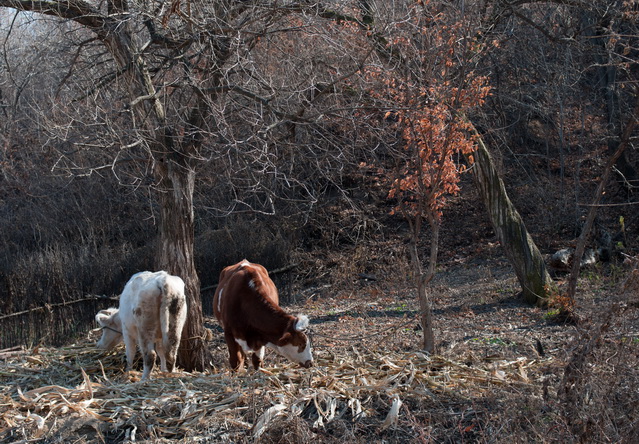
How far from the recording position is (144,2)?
7773 mm

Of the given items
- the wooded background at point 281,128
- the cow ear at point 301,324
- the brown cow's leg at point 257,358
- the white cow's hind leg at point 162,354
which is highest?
the wooded background at point 281,128

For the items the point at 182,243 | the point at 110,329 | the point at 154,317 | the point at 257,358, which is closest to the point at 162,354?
the point at 154,317

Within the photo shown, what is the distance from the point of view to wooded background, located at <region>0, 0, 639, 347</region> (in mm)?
8422

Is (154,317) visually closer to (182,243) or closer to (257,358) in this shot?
(182,243)

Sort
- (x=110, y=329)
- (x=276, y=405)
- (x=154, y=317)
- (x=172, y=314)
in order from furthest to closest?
1. (x=110, y=329)
2. (x=154, y=317)
3. (x=172, y=314)
4. (x=276, y=405)

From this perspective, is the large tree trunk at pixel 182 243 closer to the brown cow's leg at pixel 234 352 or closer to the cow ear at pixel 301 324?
the brown cow's leg at pixel 234 352

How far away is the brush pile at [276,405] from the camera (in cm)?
550

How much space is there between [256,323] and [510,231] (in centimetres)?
541

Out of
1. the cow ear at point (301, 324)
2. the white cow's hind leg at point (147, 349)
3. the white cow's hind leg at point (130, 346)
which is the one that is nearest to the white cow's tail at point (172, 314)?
the white cow's hind leg at point (147, 349)

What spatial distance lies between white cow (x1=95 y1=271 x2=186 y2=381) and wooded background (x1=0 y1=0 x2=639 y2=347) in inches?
24.5

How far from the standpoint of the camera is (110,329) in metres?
9.08

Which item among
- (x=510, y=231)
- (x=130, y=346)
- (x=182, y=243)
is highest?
(x=182, y=243)

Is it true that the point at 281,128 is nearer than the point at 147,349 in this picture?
No

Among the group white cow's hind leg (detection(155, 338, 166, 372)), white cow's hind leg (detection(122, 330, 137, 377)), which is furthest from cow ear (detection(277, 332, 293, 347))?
white cow's hind leg (detection(122, 330, 137, 377))
